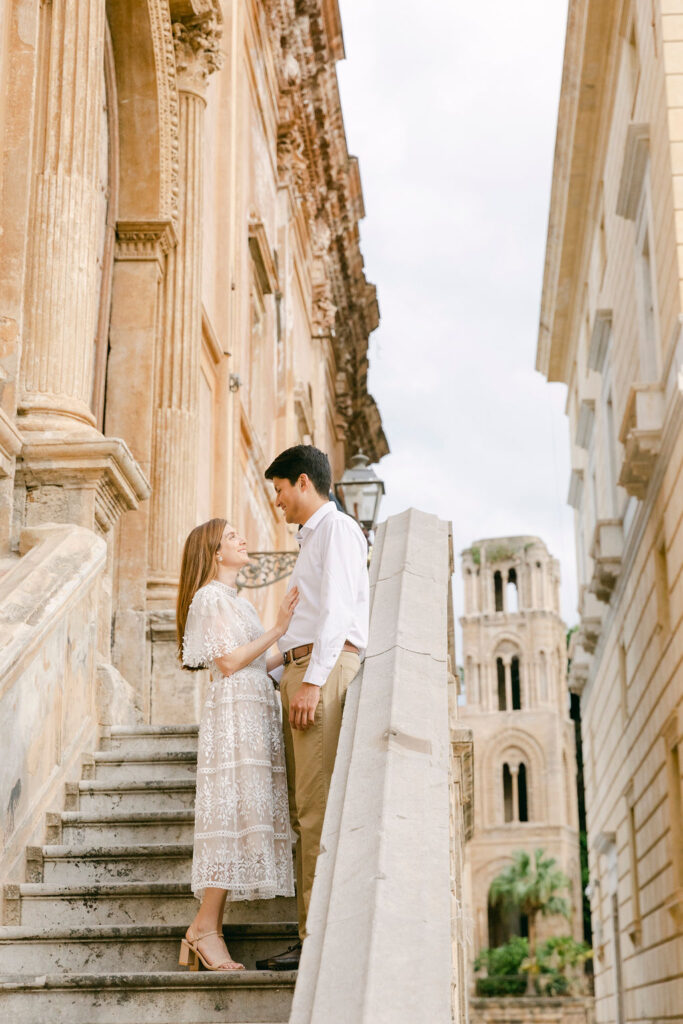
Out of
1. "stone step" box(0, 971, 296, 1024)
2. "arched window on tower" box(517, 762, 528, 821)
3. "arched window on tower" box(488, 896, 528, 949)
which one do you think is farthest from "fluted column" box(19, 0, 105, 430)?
"arched window on tower" box(517, 762, 528, 821)

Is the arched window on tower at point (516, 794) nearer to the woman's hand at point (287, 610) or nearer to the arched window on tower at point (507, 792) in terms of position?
the arched window on tower at point (507, 792)

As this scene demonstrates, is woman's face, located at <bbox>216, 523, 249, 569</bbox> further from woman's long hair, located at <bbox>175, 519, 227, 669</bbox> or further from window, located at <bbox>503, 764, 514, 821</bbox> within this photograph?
window, located at <bbox>503, 764, 514, 821</bbox>

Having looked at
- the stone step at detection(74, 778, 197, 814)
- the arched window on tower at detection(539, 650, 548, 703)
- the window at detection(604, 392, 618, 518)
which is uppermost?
the arched window on tower at detection(539, 650, 548, 703)

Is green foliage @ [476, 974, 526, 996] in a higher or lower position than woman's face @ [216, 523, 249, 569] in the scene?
higher

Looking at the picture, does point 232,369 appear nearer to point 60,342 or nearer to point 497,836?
point 60,342

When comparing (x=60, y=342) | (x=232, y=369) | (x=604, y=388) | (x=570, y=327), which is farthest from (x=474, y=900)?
(x=60, y=342)

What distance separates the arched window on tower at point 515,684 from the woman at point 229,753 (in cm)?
8927

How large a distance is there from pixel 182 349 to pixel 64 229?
3574 millimetres

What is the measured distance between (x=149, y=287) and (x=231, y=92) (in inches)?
201

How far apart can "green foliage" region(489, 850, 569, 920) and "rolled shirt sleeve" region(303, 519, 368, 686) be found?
247 ft

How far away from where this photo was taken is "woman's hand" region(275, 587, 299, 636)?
547 cm

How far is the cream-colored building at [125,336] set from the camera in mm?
6781

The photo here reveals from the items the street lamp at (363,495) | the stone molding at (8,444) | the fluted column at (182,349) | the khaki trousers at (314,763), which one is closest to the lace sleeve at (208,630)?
the khaki trousers at (314,763)

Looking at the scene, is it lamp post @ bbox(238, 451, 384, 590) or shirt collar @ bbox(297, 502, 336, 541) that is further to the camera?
lamp post @ bbox(238, 451, 384, 590)
